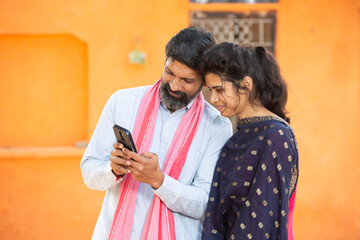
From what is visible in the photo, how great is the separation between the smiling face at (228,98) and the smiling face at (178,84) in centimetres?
17

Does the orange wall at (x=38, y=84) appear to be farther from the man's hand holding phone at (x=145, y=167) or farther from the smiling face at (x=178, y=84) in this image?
the man's hand holding phone at (x=145, y=167)

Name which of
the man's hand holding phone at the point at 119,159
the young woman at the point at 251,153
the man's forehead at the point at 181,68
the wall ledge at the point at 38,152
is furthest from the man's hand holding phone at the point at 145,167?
the wall ledge at the point at 38,152

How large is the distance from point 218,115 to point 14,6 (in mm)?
3775

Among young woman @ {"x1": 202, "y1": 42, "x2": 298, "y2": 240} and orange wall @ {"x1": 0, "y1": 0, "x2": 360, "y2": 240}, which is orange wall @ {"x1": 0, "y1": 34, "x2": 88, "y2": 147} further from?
young woman @ {"x1": 202, "y1": 42, "x2": 298, "y2": 240}

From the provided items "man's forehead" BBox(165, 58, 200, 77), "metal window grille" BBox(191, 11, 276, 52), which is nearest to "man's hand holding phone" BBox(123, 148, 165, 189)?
"man's forehead" BBox(165, 58, 200, 77)

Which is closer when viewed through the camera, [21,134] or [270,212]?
[270,212]

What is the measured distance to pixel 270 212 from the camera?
220 cm

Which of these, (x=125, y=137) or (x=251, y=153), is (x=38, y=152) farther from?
(x=251, y=153)

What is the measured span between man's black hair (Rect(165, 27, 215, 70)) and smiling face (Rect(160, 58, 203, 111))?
3 centimetres

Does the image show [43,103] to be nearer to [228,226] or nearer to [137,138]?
[137,138]

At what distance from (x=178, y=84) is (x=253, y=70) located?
44 centimetres

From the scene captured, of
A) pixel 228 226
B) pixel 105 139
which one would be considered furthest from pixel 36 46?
pixel 228 226

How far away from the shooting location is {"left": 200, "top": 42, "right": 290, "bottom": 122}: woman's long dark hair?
2.31m

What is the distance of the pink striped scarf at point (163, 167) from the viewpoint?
2.40 meters
